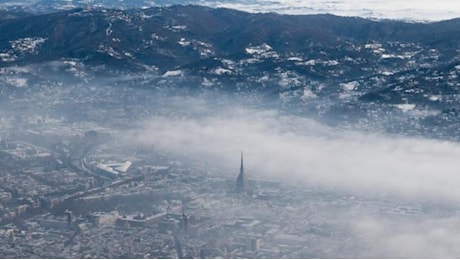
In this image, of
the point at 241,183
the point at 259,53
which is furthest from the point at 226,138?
the point at 259,53

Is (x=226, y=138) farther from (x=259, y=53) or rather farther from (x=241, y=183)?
(x=259, y=53)

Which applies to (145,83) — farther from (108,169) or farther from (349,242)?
(349,242)

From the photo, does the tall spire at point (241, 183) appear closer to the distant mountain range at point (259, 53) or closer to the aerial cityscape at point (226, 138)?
the aerial cityscape at point (226, 138)

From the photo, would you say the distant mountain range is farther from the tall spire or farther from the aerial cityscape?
the tall spire

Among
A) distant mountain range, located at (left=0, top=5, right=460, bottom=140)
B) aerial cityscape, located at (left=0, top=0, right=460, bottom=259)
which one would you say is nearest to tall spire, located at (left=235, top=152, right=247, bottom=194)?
aerial cityscape, located at (left=0, top=0, right=460, bottom=259)

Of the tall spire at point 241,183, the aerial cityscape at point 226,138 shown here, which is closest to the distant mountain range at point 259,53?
the aerial cityscape at point 226,138

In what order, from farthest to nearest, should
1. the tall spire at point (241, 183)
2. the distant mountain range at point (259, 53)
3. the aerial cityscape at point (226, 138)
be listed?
1. the distant mountain range at point (259, 53)
2. the tall spire at point (241, 183)
3. the aerial cityscape at point (226, 138)
